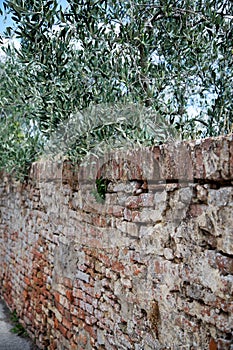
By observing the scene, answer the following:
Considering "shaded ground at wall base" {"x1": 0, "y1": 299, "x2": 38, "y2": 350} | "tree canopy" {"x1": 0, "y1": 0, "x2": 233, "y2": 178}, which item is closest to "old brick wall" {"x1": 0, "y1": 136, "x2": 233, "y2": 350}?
"shaded ground at wall base" {"x1": 0, "y1": 299, "x2": 38, "y2": 350}

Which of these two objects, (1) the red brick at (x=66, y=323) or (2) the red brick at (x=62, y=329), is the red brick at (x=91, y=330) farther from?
(2) the red brick at (x=62, y=329)

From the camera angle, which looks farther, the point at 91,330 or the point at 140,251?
the point at 91,330

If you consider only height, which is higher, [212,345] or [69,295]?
[212,345]

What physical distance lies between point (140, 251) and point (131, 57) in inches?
63.0

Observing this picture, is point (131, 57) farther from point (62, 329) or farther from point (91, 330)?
point (62, 329)

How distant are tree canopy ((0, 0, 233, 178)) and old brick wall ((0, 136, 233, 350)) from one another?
23.2 inches

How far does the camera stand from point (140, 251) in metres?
3.11

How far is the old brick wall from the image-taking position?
7.82ft

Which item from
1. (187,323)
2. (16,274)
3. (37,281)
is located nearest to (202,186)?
(187,323)

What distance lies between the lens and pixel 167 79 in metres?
3.86

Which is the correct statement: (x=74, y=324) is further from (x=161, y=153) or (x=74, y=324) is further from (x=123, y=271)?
(x=161, y=153)

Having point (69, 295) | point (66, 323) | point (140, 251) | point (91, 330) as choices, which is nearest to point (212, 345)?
point (140, 251)

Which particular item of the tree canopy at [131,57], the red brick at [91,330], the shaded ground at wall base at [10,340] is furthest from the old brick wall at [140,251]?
the tree canopy at [131,57]

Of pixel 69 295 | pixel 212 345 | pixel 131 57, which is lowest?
pixel 69 295
